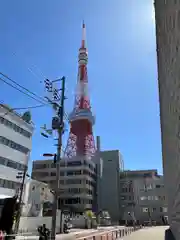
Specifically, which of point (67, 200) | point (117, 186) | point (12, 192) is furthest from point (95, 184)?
point (12, 192)

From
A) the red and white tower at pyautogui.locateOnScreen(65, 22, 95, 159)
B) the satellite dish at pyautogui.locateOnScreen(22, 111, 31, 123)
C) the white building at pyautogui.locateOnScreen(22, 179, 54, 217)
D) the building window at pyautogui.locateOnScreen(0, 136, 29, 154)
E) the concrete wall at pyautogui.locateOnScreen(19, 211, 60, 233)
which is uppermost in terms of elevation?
the red and white tower at pyautogui.locateOnScreen(65, 22, 95, 159)

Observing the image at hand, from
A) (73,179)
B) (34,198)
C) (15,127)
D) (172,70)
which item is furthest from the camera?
(73,179)

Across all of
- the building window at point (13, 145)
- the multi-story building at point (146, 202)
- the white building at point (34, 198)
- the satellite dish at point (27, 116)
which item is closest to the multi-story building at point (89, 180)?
the multi-story building at point (146, 202)

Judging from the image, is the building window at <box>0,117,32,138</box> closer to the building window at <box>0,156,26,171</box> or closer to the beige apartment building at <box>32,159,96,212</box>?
the building window at <box>0,156,26,171</box>

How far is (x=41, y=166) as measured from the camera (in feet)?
268

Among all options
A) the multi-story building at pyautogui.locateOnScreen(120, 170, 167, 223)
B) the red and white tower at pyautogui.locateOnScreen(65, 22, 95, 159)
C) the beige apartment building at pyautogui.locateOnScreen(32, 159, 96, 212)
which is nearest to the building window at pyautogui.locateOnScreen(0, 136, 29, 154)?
the beige apartment building at pyautogui.locateOnScreen(32, 159, 96, 212)

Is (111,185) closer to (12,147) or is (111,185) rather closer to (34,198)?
(34,198)

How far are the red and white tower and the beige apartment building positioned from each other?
6287 millimetres

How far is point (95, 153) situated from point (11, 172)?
55.3 metres

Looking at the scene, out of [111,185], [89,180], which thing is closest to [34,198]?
[89,180]

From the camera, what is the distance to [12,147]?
126ft

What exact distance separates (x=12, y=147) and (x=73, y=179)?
40.2 meters

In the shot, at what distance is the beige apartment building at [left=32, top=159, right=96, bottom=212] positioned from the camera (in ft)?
240

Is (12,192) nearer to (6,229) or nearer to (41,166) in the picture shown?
(6,229)
